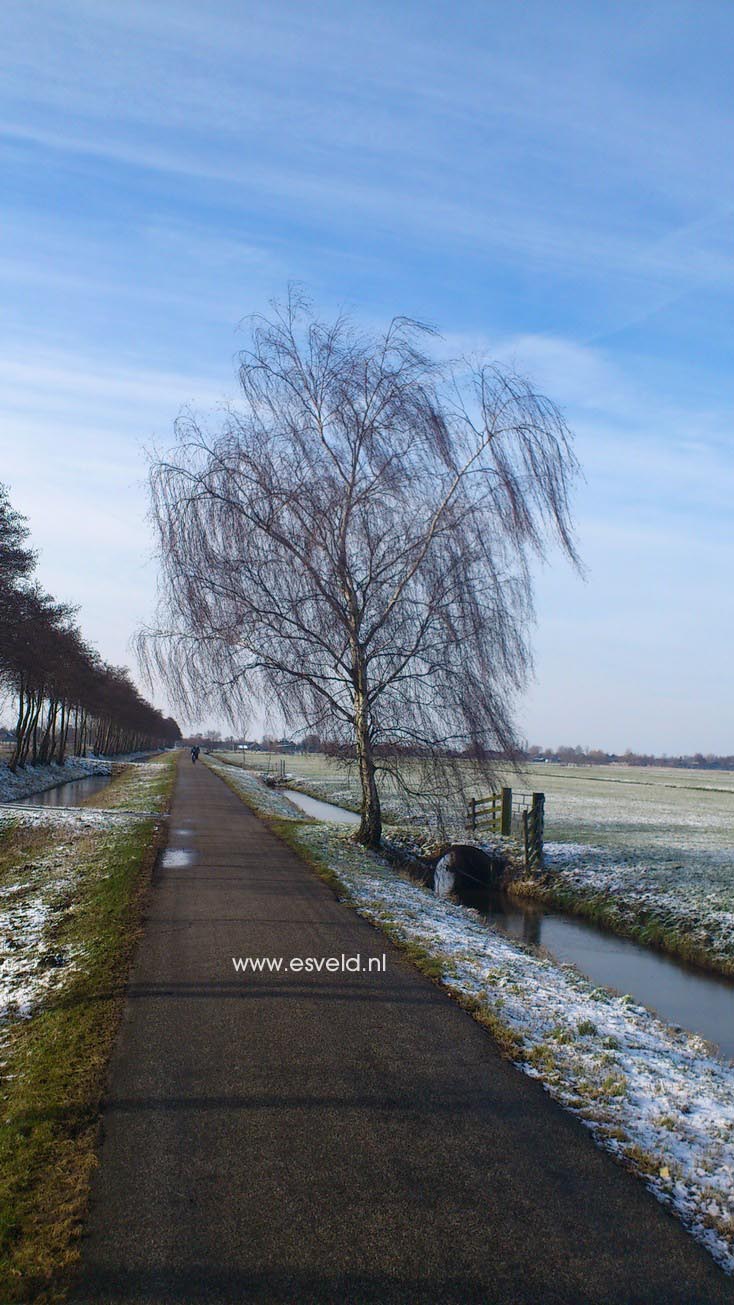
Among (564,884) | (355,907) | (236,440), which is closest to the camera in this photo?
(355,907)

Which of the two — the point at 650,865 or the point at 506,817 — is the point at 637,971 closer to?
the point at 650,865

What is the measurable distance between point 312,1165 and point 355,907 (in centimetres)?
725

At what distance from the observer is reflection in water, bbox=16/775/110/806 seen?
106 ft

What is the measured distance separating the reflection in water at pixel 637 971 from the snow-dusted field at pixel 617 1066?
1.39 m

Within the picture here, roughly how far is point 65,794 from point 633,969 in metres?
30.8

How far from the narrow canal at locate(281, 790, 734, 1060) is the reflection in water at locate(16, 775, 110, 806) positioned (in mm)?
19724

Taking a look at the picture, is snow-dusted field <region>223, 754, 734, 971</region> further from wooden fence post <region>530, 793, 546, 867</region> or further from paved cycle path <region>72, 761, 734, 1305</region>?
paved cycle path <region>72, 761, 734, 1305</region>

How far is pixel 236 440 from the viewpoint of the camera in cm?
1738

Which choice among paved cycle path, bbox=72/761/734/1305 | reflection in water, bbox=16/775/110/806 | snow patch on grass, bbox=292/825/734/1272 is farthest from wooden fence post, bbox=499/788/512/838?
paved cycle path, bbox=72/761/734/1305

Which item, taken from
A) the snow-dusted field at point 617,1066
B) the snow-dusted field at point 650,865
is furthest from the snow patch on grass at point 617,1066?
the snow-dusted field at point 650,865

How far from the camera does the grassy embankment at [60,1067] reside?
387cm

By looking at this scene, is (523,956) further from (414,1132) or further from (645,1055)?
(414,1132)

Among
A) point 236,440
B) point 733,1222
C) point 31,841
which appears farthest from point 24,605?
point 733,1222

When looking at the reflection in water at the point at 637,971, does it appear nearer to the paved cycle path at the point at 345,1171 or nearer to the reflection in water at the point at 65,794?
the paved cycle path at the point at 345,1171
